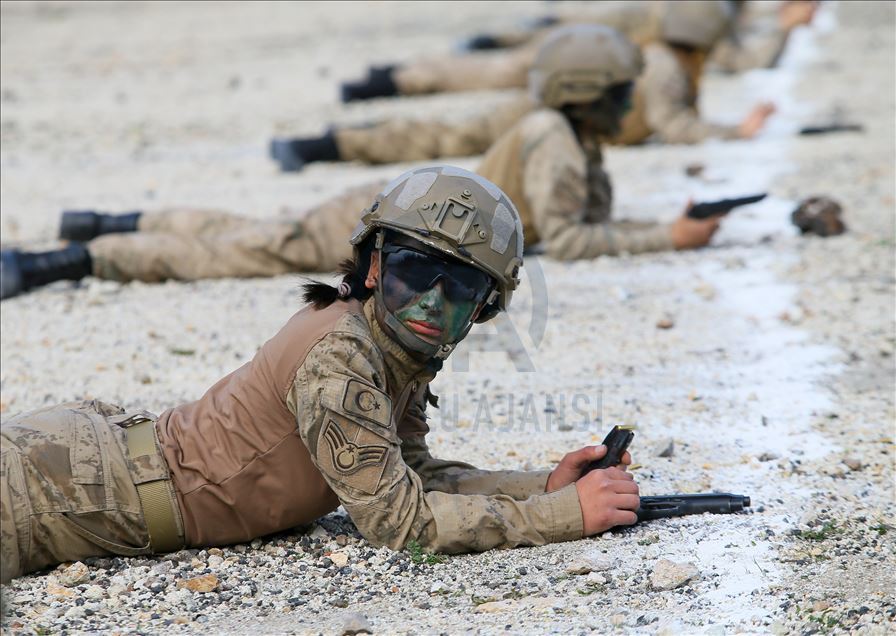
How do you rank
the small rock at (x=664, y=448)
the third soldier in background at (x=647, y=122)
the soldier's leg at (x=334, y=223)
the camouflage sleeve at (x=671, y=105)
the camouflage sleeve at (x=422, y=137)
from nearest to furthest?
the small rock at (x=664, y=448), the soldier's leg at (x=334, y=223), the camouflage sleeve at (x=422, y=137), the third soldier in background at (x=647, y=122), the camouflage sleeve at (x=671, y=105)

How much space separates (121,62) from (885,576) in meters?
13.6

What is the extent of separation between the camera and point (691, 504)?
403 cm

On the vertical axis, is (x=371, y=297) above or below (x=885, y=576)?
above

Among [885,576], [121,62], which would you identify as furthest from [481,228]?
[121,62]

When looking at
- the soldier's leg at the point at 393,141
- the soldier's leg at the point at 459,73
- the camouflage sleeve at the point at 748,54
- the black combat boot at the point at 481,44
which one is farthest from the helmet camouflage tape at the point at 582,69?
the camouflage sleeve at the point at 748,54

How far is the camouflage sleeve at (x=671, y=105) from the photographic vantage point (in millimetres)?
10328

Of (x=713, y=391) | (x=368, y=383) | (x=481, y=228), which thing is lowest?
(x=713, y=391)

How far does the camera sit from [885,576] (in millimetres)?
3523

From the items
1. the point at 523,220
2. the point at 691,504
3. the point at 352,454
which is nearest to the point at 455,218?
the point at 352,454

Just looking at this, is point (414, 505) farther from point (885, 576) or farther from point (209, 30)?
point (209, 30)

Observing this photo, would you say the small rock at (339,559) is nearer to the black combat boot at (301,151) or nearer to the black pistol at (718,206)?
the black pistol at (718,206)

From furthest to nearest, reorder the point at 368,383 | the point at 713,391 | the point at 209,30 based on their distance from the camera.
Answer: the point at 209,30 → the point at 713,391 → the point at 368,383

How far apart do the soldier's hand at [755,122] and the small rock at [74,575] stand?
7.85 meters

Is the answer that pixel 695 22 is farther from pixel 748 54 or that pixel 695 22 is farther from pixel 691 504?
pixel 691 504
